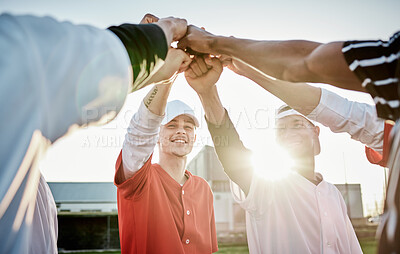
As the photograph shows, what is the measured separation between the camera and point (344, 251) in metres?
3.14

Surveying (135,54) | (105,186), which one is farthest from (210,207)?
(105,186)

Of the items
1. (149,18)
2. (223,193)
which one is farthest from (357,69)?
(223,193)

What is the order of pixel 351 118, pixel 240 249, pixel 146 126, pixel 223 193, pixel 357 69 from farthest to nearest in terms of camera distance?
pixel 223 193 < pixel 240 249 < pixel 146 126 < pixel 351 118 < pixel 357 69

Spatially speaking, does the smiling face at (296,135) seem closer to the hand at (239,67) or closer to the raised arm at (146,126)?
the hand at (239,67)

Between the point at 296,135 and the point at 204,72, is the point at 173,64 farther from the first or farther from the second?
the point at 296,135

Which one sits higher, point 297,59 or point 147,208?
point 297,59

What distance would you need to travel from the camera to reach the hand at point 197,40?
320 centimetres

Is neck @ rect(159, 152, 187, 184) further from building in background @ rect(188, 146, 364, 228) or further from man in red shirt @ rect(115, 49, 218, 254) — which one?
building in background @ rect(188, 146, 364, 228)

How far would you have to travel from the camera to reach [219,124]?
345 cm

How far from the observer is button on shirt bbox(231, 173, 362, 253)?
10.0ft

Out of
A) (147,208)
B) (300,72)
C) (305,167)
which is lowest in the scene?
(147,208)

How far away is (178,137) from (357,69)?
120 inches

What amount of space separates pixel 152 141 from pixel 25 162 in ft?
7.85

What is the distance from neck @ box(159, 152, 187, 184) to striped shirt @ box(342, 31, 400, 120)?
120 inches
